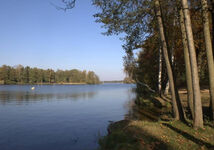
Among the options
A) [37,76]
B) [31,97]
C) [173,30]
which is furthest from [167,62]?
[37,76]

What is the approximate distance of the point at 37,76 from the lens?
124m

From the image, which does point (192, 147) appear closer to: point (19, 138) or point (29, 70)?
point (19, 138)

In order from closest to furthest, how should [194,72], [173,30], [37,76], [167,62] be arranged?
[194,72] → [167,62] → [173,30] → [37,76]

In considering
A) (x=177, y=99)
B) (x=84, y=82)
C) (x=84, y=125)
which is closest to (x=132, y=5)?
(x=177, y=99)

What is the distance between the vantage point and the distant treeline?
112 meters

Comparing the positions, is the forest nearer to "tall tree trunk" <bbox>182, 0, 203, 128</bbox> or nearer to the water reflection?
"tall tree trunk" <bbox>182, 0, 203, 128</bbox>

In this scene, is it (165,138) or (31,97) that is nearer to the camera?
(165,138)

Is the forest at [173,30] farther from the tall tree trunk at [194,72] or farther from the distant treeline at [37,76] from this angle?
the distant treeline at [37,76]

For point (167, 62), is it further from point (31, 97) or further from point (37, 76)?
point (37, 76)

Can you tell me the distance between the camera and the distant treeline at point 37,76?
112m

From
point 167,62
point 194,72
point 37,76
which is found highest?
point 37,76

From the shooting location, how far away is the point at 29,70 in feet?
393

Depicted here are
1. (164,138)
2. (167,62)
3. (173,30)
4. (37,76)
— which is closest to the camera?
(164,138)

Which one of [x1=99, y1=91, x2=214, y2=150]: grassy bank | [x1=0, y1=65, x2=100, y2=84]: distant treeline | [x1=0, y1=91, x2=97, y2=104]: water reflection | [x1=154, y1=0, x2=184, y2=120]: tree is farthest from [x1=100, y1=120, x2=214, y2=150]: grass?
[x1=0, y1=65, x2=100, y2=84]: distant treeline
